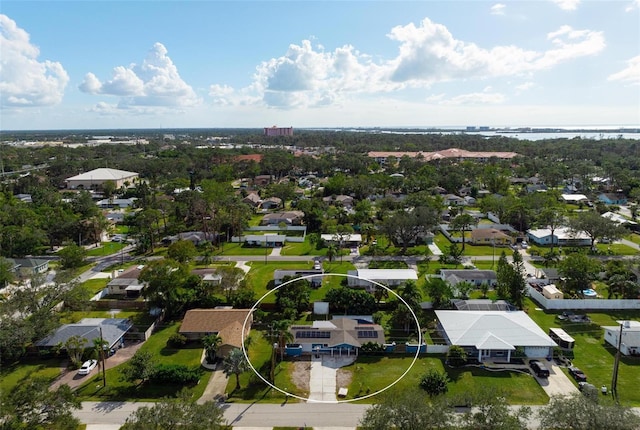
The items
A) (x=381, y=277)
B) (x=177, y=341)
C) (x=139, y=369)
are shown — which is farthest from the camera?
(x=381, y=277)

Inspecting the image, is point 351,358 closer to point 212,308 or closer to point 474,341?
point 474,341

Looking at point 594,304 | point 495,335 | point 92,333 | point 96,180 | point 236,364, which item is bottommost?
point 92,333


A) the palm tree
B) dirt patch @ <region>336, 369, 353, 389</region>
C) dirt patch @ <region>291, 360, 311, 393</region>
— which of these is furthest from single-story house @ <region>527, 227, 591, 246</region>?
the palm tree

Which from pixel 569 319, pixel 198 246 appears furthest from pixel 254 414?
pixel 198 246

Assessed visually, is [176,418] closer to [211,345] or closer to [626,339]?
[211,345]

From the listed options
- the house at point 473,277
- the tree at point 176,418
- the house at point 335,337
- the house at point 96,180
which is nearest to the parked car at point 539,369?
the house at point 335,337

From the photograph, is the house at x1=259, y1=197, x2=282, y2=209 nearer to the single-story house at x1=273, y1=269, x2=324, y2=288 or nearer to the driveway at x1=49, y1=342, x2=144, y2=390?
the single-story house at x1=273, y1=269, x2=324, y2=288

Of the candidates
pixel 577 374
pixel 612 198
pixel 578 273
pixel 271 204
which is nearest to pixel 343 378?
pixel 577 374
